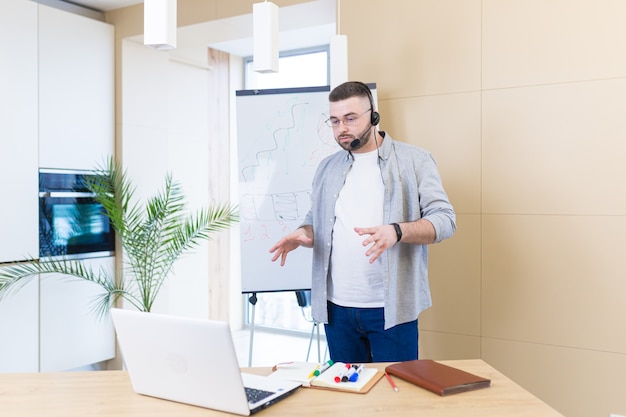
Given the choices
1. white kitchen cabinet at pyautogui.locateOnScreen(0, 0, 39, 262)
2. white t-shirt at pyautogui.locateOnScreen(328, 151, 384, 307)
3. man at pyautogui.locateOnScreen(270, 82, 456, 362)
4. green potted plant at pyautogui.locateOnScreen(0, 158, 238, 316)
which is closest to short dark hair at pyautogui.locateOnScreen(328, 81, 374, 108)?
man at pyautogui.locateOnScreen(270, 82, 456, 362)

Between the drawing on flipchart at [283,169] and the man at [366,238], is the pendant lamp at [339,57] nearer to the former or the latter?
the man at [366,238]

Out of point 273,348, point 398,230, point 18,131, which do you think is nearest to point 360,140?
point 398,230

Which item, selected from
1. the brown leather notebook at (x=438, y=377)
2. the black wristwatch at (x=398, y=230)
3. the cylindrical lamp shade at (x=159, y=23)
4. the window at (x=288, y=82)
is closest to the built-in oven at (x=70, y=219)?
the window at (x=288, y=82)

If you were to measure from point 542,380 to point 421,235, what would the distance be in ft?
3.85

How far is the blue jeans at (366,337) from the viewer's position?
2.21 meters

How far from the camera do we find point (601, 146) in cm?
254

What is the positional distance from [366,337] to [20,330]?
241cm

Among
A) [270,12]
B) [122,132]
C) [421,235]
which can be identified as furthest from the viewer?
[122,132]

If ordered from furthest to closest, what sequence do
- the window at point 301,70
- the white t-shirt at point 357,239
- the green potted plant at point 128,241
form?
1. the window at point 301,70
2. the green potted plant at point 128,241
3. the white t-shirt at point 357,239

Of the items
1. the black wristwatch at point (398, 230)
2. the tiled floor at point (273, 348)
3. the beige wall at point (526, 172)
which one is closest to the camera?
the black wristwatch at point (398, 230)

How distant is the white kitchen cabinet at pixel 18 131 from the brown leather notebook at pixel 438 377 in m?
2.83

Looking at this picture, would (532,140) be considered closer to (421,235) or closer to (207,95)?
(421,235)

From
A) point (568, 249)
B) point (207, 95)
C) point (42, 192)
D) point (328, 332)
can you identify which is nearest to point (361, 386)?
point (328, 332)

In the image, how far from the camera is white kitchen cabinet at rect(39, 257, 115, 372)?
372cm
